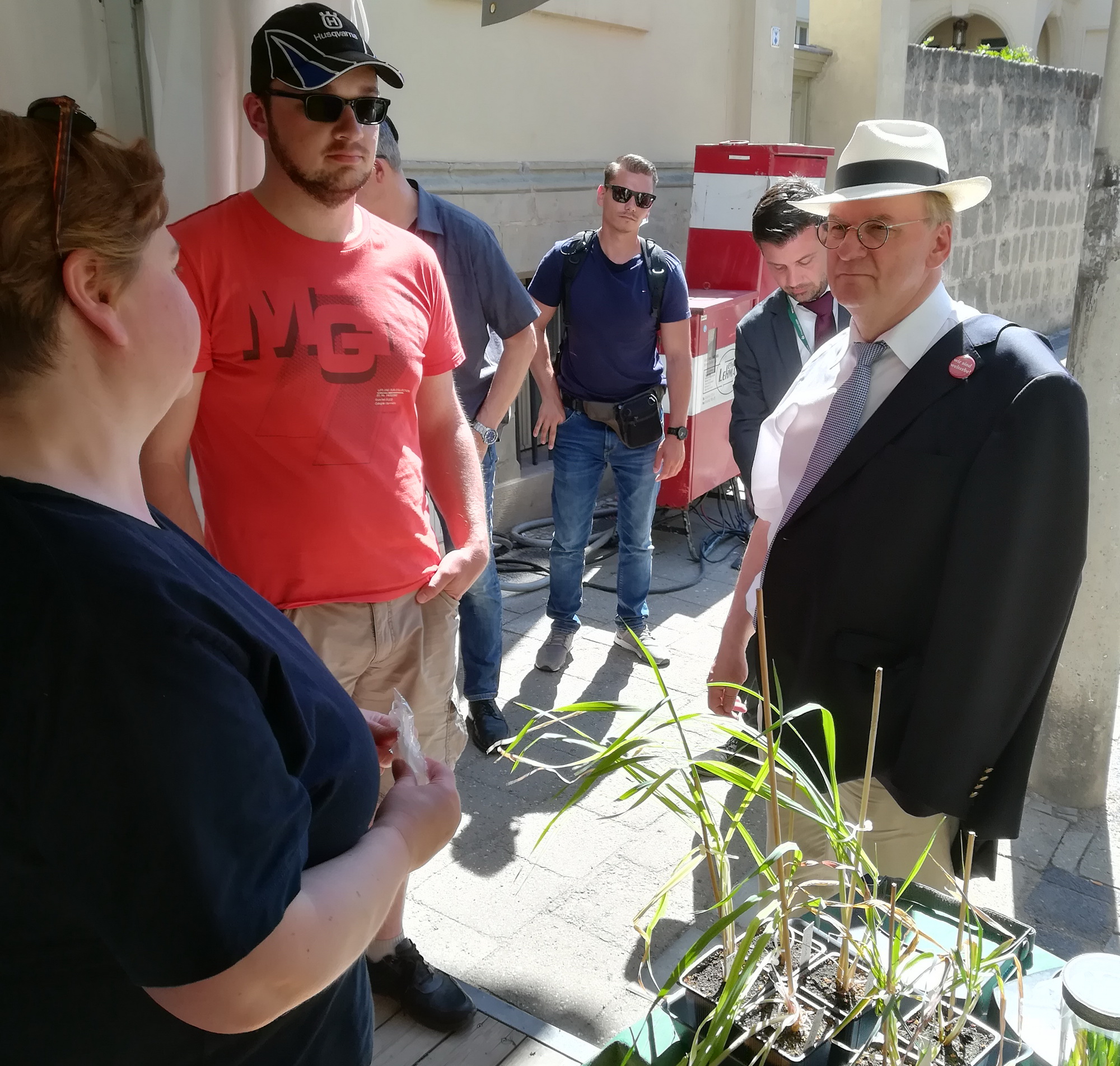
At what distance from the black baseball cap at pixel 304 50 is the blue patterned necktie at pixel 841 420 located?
1.25m

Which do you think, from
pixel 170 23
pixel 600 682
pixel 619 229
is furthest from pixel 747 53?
pixel 170 23

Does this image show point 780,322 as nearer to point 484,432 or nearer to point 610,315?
point 610,315

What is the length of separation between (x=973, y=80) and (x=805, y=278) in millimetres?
8543

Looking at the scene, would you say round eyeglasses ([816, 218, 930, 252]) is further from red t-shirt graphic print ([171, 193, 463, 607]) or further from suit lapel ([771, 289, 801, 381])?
suit lapel ([771, 289, 801, 381])

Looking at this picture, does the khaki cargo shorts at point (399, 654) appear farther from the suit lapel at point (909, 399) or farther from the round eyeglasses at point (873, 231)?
the round eyeglasses at point (873, 231)

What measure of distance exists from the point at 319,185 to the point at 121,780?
171cm

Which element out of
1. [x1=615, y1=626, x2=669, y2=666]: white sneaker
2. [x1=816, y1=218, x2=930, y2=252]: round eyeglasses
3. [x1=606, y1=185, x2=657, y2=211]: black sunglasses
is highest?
[x1=816, y1=218, x2=930, y2=252]: round eyeglasses

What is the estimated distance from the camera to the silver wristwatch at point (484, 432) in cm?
407

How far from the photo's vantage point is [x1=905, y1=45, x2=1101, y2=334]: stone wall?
10742mm

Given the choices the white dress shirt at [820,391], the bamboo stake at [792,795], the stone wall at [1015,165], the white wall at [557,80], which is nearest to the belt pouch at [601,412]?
the white wall at [557,80]

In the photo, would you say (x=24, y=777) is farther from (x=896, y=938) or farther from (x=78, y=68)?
(x=78, y=68)

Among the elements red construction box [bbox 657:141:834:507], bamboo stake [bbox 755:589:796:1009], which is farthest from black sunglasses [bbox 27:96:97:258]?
red construction box [bbox 657:141:834:507]

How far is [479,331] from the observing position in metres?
3.91

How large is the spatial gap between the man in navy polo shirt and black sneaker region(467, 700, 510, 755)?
0.63 metres
